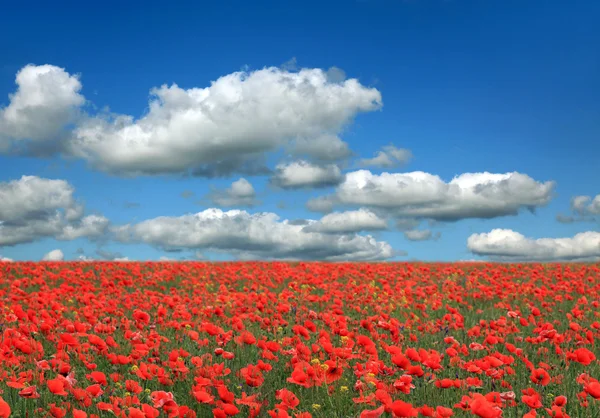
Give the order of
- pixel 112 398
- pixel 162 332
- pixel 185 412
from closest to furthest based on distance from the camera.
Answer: pixel 185 412, pixel 112 398, pixel 162 332

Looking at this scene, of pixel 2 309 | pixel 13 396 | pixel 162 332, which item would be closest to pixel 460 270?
pixel 162 332

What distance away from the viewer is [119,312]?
898 centimetres

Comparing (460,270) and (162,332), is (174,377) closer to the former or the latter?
(162,332)

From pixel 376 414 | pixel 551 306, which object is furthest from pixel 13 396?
pixel 551 306

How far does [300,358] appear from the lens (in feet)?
18.9

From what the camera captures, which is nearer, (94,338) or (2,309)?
(94,338)

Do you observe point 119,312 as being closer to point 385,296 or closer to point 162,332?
point 162,332

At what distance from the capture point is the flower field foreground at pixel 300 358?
16.1ft

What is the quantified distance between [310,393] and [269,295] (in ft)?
14.1

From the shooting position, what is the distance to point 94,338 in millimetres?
5953

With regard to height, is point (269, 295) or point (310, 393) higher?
point (269, 295)

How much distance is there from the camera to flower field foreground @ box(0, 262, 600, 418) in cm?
491

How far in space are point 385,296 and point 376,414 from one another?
367 inches

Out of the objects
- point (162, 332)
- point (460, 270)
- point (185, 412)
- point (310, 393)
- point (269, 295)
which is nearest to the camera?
point (185, 412)
